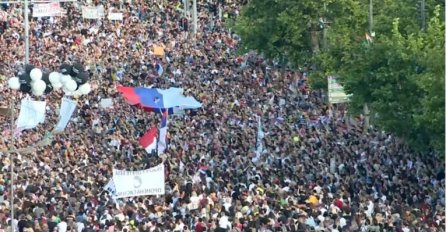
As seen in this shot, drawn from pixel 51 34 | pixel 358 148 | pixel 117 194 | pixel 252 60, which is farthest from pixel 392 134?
pixel 51 34

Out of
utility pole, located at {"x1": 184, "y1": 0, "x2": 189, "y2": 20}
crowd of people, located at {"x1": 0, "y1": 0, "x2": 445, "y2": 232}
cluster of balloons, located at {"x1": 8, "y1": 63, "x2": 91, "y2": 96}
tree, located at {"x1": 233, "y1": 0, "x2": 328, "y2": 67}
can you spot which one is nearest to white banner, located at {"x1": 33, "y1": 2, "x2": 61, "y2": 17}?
crowd of people, located at {"x1": 0, "y1": 0, "x2": 445, "y2": 232}

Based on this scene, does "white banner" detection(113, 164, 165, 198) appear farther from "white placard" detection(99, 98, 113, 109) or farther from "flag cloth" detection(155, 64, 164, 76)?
"flag cloth" detection(155, 64, 164, 76)

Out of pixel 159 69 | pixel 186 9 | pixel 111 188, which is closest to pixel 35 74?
pixel 111 188

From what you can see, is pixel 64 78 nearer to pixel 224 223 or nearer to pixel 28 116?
pixel 224 223

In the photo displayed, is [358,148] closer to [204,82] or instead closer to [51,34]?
[204,82]

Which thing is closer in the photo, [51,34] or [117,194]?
[117,194]

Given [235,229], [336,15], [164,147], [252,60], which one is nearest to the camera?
[235,229]

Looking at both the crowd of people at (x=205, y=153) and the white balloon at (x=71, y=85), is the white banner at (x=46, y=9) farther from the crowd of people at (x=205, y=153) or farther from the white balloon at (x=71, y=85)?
the white balloon at (x=71, y=85)
